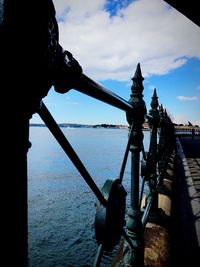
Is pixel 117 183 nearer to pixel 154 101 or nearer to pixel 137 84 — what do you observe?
pixel 137 84

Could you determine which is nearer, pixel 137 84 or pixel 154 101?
pixel 137 84

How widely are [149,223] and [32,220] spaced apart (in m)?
11.4

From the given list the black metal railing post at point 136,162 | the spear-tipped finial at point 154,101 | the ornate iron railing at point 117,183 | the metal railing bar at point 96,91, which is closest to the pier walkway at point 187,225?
the ornate iron railing at point 117,183

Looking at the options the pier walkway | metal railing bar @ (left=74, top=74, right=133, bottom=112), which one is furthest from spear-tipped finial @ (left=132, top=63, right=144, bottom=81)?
the pier walkway

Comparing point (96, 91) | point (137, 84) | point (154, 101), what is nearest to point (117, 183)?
point (96, 91)

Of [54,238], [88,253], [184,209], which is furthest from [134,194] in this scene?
[54,238]

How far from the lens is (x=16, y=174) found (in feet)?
1.75

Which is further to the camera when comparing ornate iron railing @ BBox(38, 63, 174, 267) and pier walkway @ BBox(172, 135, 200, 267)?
pier walkway @ BBox(172, 135, 200, 267)


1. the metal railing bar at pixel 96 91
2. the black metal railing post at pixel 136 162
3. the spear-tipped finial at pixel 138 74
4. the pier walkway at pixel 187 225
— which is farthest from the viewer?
the pier walkway at pixel 187 225

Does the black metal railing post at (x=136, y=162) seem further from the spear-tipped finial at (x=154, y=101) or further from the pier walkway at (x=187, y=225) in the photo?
the spear-tipped finial at (x=154, y=101)

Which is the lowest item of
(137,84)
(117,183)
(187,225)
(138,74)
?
(187,225)

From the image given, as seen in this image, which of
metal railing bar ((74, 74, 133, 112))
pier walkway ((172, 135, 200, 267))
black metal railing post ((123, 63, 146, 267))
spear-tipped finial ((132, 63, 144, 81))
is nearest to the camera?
metal railing bar ((74, 74, 133, 112))

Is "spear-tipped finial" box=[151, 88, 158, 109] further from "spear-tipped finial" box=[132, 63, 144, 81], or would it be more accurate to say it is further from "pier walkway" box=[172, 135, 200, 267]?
"pier walkway" box=[172, 135, 200, 267]

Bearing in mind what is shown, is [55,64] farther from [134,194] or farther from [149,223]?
[149,223]
